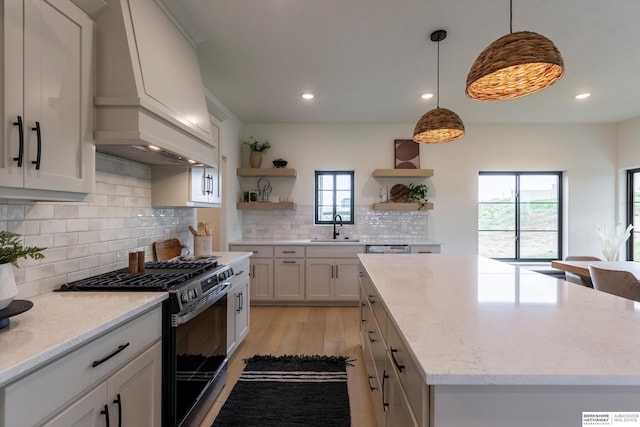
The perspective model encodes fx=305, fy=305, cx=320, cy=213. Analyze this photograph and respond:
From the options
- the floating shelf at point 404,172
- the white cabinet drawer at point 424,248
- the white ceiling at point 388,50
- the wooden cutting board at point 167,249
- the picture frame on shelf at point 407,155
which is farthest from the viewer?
the picture frame on shelf at point 407,155

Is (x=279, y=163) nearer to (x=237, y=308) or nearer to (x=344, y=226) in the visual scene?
(x=344, y=226)

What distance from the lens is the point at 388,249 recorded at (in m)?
4.18

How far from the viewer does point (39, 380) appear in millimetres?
889

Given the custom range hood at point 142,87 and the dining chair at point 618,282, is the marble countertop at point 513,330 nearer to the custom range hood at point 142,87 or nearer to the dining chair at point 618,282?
the dining chair at point 618,282

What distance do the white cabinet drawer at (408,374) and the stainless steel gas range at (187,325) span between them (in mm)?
1074

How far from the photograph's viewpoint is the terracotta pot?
14.9 feet

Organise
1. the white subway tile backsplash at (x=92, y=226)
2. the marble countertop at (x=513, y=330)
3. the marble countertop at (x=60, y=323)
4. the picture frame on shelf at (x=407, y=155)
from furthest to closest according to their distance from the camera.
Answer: the picture frame on shelf at (x=407, y=155), the white subway tile backsplash at (x=92, y=226), the marble countertop at (x=60, y=323), the marble countertop at (x=513, y=330)

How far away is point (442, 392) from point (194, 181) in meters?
2.28

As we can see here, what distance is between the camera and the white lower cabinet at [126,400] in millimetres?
1031

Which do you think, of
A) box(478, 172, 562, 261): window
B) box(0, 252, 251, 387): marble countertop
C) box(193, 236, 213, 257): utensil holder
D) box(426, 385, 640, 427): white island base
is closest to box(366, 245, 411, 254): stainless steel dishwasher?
box(478, 172, 562, 261): window

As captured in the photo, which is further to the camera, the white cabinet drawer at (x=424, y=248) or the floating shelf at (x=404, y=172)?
the floating shelf at (x=404, y=172)

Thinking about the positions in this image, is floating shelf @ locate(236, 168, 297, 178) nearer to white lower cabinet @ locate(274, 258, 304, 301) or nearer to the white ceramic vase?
white lower cabinet @ locate(274, 258, 304, 301)

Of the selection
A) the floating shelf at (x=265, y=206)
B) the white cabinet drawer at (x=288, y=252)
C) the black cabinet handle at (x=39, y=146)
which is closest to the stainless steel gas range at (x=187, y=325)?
the black cabinet handle at (x=39, y=146)

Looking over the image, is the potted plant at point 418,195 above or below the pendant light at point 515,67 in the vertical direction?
below
